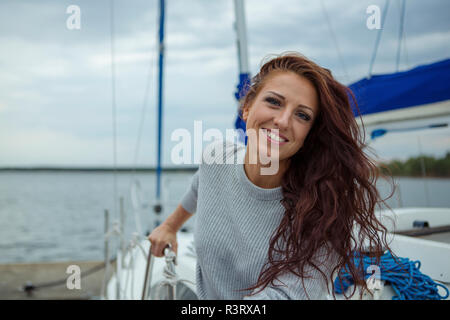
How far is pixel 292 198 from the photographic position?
51.4 inches

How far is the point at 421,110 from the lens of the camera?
237 centimetres

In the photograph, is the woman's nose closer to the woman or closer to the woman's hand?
the woman

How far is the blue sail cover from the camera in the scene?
2174 mm

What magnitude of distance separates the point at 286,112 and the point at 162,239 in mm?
799

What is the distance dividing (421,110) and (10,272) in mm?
7378

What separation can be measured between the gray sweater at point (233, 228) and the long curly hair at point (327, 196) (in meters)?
0.05

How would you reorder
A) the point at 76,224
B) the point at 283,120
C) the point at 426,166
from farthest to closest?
the point at 76,224 < the point at 426,166 < the point at 283,120

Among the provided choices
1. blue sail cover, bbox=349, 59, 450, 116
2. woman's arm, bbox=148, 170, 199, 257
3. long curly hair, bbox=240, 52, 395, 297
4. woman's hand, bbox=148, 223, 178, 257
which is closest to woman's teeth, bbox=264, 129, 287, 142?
long curly hair, bbox=240, 52, 395, 297

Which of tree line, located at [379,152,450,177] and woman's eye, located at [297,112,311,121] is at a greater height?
woman's eye, located at [297,112,311,121]

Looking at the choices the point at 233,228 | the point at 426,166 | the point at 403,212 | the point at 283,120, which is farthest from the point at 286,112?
the point at 426,166

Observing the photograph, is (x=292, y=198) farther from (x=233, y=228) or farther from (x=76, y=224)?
(x=76, y=224)

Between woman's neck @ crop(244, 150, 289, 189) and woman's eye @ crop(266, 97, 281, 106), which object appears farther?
woman's neck @ crop(244, 150, 289, 189)

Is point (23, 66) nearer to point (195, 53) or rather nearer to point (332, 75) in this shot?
point (195, 53)
